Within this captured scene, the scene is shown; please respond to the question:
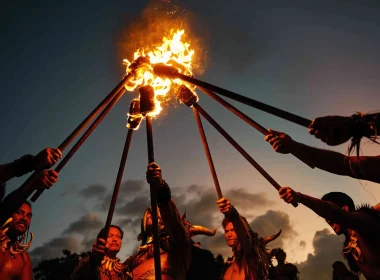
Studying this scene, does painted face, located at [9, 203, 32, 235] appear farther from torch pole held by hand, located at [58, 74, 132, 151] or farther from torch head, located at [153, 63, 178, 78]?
torch head, located at [153, 63, 178, 78]

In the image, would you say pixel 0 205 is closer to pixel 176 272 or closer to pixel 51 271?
pixel 176 272

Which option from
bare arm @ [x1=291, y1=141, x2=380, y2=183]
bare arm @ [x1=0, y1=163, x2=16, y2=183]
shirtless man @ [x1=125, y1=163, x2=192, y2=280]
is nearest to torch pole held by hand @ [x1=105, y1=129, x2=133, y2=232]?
shirtless man @ [x1=125, y1=163, x2=192, y2=280]

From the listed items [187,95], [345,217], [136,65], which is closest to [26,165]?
[136,65]

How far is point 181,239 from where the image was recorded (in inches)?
206

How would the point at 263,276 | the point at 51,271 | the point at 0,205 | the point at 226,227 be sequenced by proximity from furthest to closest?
the point at 51,271 < the point at 226,227 < the point at 263,276 < the point at 0,205

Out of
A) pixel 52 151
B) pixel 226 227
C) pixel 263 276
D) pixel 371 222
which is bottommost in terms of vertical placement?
pixel 371 222

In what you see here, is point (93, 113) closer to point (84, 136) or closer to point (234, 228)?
point (84, 136)

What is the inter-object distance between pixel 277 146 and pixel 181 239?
222cm

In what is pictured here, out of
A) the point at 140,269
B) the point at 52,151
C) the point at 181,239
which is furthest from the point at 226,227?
the point at 52,151

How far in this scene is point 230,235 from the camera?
260 inches

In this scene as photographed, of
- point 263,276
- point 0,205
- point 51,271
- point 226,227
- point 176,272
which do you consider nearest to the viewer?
point 0,205

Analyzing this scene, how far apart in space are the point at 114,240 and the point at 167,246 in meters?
1.46

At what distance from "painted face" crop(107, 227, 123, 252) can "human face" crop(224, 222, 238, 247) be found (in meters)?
2.21

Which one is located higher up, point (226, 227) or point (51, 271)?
point (51, 271)
